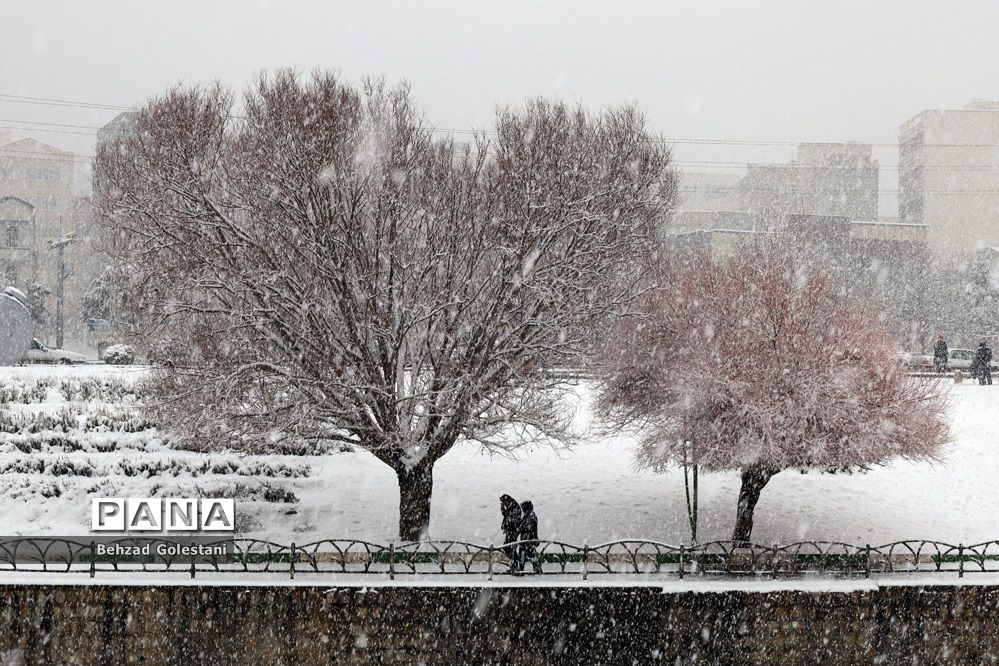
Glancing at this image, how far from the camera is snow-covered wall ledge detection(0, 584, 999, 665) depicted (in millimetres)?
11406

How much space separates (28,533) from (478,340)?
9.22m

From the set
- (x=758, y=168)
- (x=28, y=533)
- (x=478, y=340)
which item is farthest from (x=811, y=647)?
(x=758, y=168)

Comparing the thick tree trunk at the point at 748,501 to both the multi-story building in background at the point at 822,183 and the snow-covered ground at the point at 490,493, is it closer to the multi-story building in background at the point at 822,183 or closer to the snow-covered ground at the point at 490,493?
the snow-covered ground at the point at 490,493

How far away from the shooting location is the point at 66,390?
2327 centimetres

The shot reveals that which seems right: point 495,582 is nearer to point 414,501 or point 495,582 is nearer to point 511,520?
point 511,520

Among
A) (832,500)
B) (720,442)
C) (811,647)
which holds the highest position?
(720,442)

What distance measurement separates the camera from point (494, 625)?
1177 cm

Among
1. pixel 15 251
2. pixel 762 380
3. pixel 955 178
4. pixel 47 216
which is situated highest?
pixel 955 178

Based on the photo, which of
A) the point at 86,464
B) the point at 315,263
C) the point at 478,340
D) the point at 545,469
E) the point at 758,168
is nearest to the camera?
the point at 315,263

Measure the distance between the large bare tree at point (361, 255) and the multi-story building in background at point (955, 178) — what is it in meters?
75.0

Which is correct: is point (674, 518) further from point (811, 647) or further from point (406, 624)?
point (406, 624)

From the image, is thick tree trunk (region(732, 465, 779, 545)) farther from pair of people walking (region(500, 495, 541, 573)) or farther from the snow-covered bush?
the snow-covered bush

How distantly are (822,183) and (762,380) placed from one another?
6662 centimetres

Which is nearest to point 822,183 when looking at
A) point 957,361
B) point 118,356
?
point 957,361
